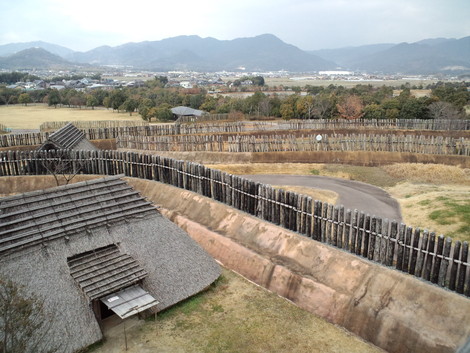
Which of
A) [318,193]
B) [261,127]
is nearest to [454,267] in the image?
[318,193]

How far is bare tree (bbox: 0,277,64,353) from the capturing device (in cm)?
874


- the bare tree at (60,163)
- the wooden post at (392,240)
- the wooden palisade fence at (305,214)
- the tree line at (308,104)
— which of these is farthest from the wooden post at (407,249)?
the tree line at (308,104)

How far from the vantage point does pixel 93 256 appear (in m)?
12.6

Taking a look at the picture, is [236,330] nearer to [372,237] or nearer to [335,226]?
[335,226]

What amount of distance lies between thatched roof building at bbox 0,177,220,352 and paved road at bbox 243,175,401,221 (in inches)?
371

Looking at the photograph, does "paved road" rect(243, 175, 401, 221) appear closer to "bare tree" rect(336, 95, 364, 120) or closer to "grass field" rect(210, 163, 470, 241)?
"grass field" rect(210, 163, 470, 241)

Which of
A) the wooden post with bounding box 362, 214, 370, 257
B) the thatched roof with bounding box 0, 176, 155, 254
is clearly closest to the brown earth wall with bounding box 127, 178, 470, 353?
the wooden post with bounding box 362, 214, 370, 257

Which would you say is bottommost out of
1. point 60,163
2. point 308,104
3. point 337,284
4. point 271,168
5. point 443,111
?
point 271,168

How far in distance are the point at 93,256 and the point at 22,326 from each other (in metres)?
3.53

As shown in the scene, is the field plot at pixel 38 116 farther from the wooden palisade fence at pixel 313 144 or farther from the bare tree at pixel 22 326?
the bare tree at pixel 22 326

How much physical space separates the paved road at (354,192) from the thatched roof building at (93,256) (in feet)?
30.9

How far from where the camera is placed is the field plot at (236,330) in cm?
1086

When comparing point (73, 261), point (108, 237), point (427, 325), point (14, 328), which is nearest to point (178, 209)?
point (108, 237)

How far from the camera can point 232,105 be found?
66.3 meters
